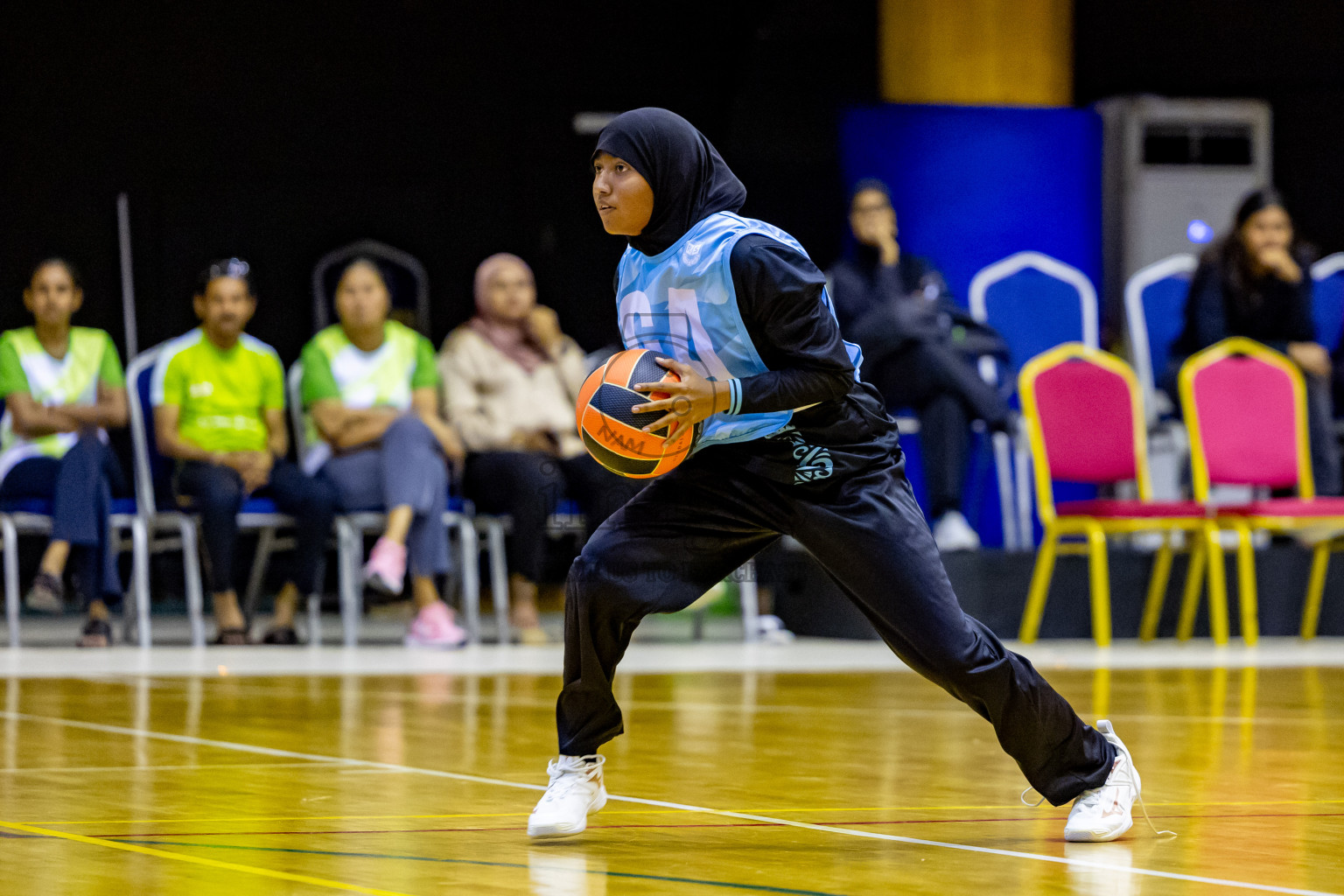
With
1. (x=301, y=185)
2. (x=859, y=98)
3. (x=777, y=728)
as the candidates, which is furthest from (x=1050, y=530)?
(x=301, y=185)

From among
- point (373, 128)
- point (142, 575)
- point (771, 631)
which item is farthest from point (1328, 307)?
point (373, 128)

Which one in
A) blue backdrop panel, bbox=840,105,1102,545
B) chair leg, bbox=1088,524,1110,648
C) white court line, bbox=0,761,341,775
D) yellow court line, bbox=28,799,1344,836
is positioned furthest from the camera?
blue backdrop panel, bbox=840,105,1102,545

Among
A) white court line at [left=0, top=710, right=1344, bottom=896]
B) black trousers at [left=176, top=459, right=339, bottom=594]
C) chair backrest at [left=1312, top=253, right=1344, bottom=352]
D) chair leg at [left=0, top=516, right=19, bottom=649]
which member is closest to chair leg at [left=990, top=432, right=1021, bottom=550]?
chair backrest at [left=1312, top=253, right=1344, bottom=352]

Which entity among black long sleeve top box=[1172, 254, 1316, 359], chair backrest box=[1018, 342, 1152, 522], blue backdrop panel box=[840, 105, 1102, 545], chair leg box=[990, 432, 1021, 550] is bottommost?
chair leg box=[990, 432, 1021, 550]

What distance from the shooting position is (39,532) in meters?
7.47

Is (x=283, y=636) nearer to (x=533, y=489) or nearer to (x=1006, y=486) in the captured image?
(x=533, y=489)

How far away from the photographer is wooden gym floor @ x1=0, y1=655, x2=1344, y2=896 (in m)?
2.62

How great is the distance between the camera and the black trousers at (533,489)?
738 centimetres

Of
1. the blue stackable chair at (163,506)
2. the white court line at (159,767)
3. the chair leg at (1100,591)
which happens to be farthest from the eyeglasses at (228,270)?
the white court line at (159,767)

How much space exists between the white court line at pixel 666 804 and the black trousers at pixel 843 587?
0.63 feet

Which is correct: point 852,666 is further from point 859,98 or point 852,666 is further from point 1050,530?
point 859,98

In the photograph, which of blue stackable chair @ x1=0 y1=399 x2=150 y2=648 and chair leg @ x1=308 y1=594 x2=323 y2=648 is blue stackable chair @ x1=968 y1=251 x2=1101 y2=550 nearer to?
chair leg @ x1=308 y1=594 x2=323 y2=648

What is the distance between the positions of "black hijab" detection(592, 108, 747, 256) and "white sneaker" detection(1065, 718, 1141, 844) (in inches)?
41.1

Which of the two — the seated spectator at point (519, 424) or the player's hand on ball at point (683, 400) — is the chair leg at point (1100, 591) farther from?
the player's hand on ball at point (683, 400)
